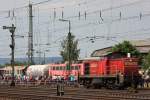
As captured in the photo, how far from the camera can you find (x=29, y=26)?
72.1m

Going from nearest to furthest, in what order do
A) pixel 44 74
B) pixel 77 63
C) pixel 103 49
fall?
pixel 77 63, pixel 44 74, pixel 103 49

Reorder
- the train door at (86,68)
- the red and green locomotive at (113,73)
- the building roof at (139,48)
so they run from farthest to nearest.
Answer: the building roof at (139,48) → the train door at (86,68) → the red and green locomotive at (113,73)

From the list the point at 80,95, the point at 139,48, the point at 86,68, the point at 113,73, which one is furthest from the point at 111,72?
the point at 139,48

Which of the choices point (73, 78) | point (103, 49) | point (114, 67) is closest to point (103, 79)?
point (114, 67)

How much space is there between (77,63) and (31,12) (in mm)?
10245

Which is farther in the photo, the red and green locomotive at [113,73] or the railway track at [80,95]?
the red and green locomotive at [113,73]

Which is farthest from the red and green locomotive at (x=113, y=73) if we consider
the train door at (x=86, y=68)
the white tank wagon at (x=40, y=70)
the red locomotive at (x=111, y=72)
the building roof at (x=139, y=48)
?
the building roof at (x=139, y=48)

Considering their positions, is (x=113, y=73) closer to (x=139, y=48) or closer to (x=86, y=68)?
(x=86, y=68)

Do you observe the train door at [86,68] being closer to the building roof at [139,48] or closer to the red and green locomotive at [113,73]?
the red and green locomotive at [113,73]

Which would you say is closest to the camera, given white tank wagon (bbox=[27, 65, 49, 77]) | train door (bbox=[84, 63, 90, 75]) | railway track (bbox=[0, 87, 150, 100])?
railway track (bbox=[0, 87, 150, 100])

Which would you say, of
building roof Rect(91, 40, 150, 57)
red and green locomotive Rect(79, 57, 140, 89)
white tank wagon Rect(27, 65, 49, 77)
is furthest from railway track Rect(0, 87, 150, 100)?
building roof Rect(91, 40, 150, 57)

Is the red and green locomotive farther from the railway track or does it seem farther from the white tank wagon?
the white tank wagon

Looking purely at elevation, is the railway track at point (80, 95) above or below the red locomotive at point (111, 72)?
below

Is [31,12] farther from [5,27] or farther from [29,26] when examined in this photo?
[5,27]
